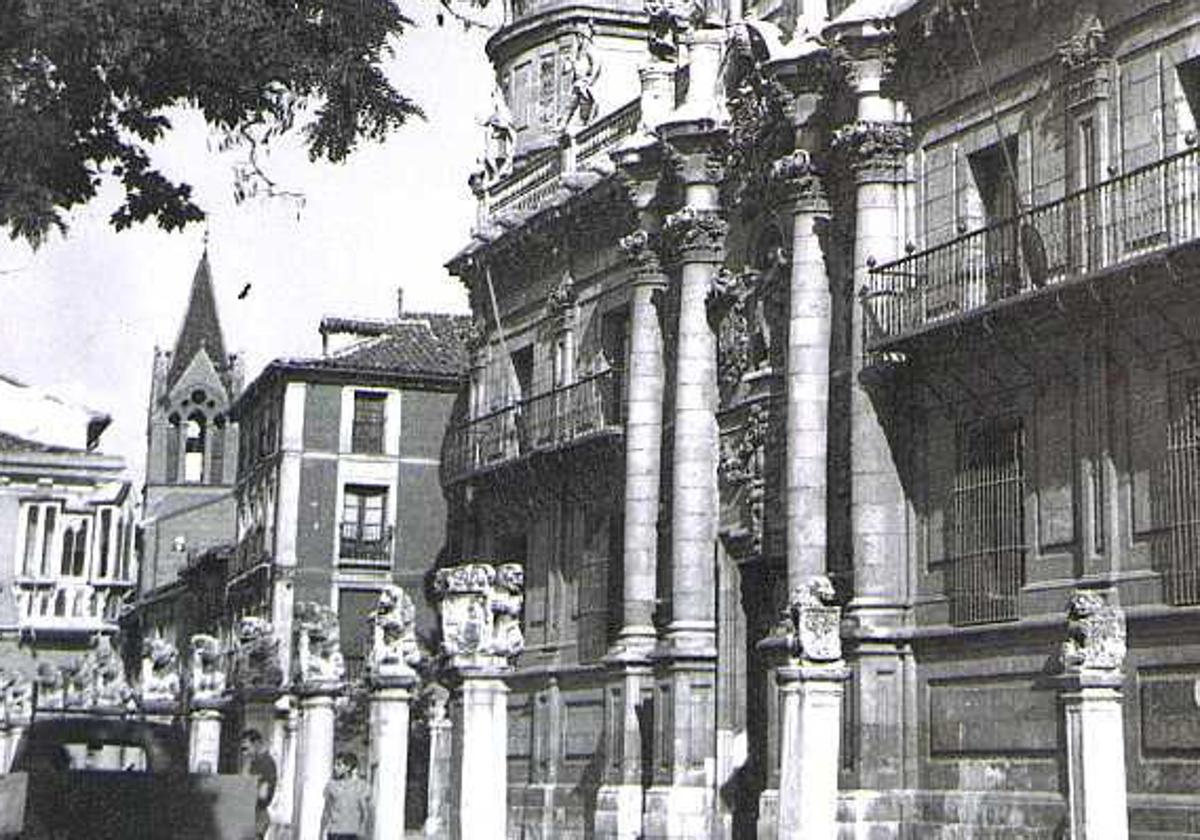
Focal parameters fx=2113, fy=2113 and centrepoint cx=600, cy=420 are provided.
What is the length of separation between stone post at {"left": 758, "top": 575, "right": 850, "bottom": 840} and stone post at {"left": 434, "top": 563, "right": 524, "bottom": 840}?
256cm

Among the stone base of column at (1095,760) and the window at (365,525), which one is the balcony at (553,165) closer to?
the window at (365,525)

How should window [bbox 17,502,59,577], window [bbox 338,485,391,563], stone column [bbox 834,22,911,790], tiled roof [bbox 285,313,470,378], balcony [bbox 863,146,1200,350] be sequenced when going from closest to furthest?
balcony [bbox 863,146,1200,350] < stone column [bbox 834,22,911,790] < window [bbox 338,485,391,563] < tiled roof [bbox 285,313,470,378] < window [bbox 17,502,59,577]

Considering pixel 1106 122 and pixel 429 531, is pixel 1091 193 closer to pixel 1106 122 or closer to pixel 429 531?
pixel 1106 122

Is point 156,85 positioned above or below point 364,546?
below

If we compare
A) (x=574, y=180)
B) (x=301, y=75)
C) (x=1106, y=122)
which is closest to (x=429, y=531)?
(x=574, y=180)

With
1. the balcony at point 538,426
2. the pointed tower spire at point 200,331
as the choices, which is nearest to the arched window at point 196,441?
the pointed tower spire at point 200,331

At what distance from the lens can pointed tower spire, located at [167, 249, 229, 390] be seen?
2911 inches

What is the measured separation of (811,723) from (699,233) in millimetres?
11157

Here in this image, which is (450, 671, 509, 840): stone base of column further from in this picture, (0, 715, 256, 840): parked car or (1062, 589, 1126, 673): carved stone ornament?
(1062, 589, 1126, 673): carved stone ornament

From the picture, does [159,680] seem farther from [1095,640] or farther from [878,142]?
[1095,640]

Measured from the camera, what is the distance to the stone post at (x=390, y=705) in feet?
66.2

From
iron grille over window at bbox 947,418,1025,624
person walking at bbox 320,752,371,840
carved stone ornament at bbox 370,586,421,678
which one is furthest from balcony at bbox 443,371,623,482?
person walking at bbox 320,752,371,840

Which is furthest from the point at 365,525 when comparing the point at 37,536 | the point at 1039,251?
the point at 1039,251

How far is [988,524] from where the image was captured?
22.4 metres
